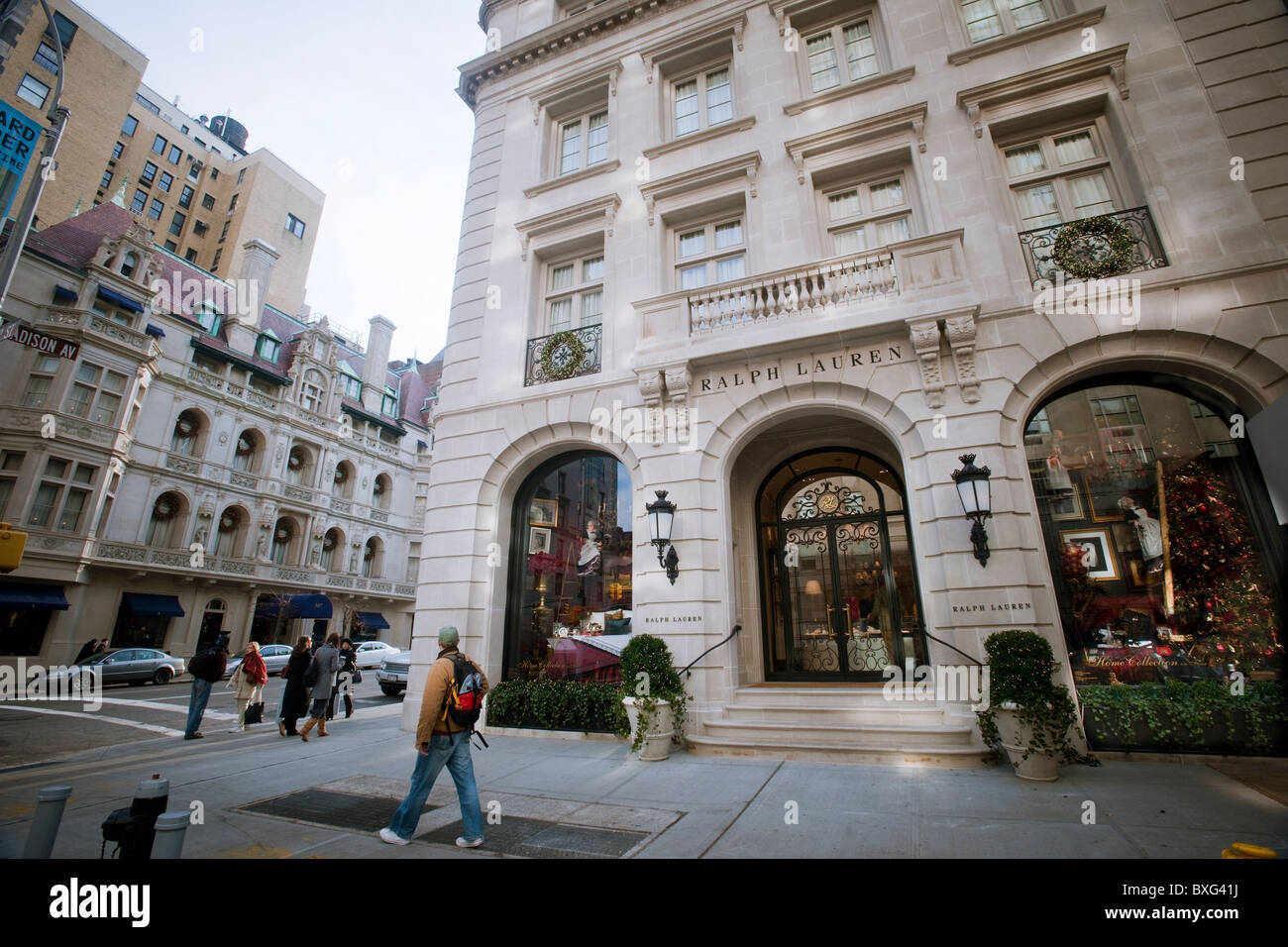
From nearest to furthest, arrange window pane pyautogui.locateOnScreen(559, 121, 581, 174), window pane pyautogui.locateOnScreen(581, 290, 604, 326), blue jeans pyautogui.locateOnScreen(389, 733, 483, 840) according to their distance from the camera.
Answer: blue jeans pyautogui.locateOnScreen(389, 733, 483, 840) < window pane pyautogui.locateOnScreen(581, 290, 604, 326) < window pane pyautogui.locateOnScreen(559, 121, 581, 174)

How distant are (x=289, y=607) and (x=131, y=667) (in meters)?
10.8

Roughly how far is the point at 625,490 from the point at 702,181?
6557 mm

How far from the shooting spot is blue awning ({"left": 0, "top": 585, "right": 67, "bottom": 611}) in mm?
A: 22700

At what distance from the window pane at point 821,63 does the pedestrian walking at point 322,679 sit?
47.9ft

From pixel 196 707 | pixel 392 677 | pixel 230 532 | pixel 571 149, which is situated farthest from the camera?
pixel 230 532

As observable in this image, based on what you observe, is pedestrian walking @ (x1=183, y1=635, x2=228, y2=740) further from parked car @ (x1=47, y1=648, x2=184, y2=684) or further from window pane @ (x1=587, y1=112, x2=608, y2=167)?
parked car @ (x1=47, y1=648, x2=184, y2=684)

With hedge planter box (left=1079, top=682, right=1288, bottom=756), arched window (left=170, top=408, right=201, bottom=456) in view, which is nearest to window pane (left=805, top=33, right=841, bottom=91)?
hedge planter box (left=1079, top=682, right=1288, bottom=756)

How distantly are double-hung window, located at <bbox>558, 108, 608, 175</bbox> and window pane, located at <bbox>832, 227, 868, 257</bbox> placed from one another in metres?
6.15

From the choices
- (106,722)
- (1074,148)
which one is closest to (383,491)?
(106,722)

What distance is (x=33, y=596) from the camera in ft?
76.3

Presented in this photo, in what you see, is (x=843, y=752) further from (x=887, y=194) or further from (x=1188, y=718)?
(x=887, y=194)

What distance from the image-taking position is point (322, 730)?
9930 mm
